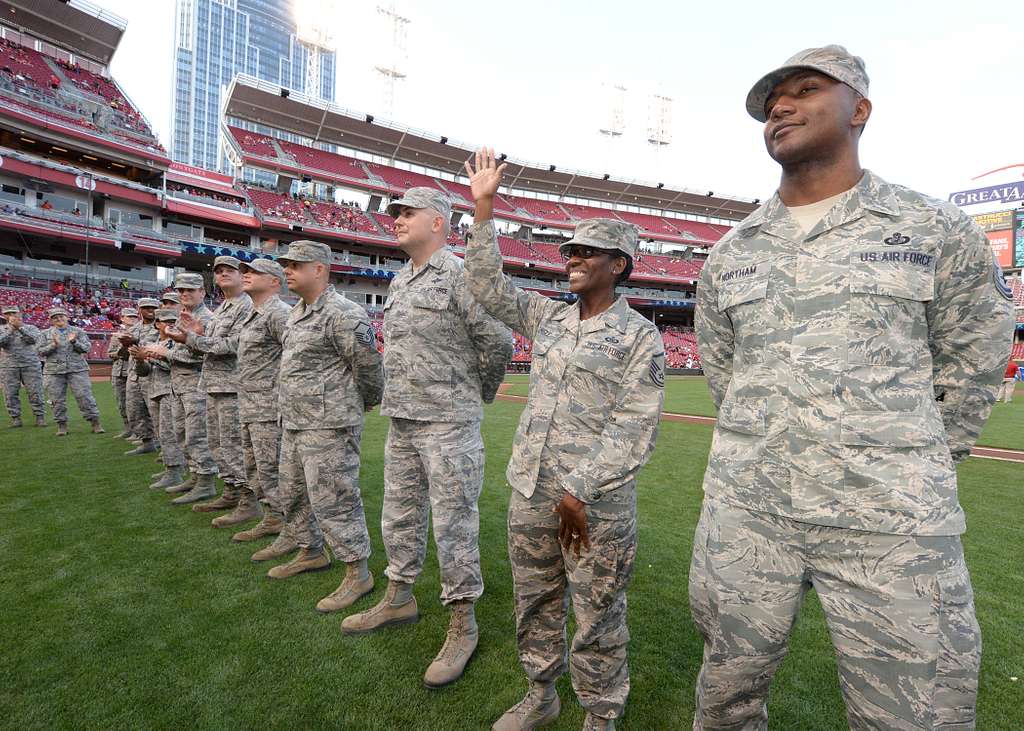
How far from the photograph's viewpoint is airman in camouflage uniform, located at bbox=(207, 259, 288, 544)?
4.31 m

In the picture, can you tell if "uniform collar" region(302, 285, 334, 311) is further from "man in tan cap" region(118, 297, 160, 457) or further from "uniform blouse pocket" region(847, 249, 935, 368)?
"man in tan cap" region(118, 297, 160, 457)

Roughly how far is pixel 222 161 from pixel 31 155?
4125 inches

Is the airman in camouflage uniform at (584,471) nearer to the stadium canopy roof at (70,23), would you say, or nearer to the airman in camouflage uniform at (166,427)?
the airman in camouflage uniform at (166,427)

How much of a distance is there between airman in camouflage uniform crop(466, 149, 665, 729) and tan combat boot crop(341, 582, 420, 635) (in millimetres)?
1072

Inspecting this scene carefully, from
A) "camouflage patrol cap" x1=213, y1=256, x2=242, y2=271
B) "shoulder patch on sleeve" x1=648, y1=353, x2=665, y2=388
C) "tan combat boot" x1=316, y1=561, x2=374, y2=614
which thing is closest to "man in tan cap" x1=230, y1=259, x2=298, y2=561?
"camouflage patrol cap" x1=213, y1=256, x2=242, y2=271

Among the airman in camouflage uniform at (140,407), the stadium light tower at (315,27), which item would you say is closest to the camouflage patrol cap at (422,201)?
the airman in camouflage uniform at (140,407)

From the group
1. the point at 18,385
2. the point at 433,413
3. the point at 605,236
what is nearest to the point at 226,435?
the point at 433,413

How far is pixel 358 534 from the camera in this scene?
350 centimetres

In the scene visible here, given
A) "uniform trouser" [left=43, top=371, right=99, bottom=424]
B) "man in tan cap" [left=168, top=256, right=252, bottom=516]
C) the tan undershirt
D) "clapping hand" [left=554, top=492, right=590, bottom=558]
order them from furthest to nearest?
"uniform trouser" [left=43, top=371, right=99, bottom=424], "man in tan cap" [left=168, top=256, right=252, bottom=516], "clapping hand" [left=554, top=492, right=590, bottom=558], the tan undershirt

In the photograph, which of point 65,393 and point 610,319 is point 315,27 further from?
point 610,319

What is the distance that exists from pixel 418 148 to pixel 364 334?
42.5 meters

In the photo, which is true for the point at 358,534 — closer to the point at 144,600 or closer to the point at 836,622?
the point at 144,600

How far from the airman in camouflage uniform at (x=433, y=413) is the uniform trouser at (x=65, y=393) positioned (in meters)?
8.94

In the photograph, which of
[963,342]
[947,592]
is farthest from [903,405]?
[947,592]
